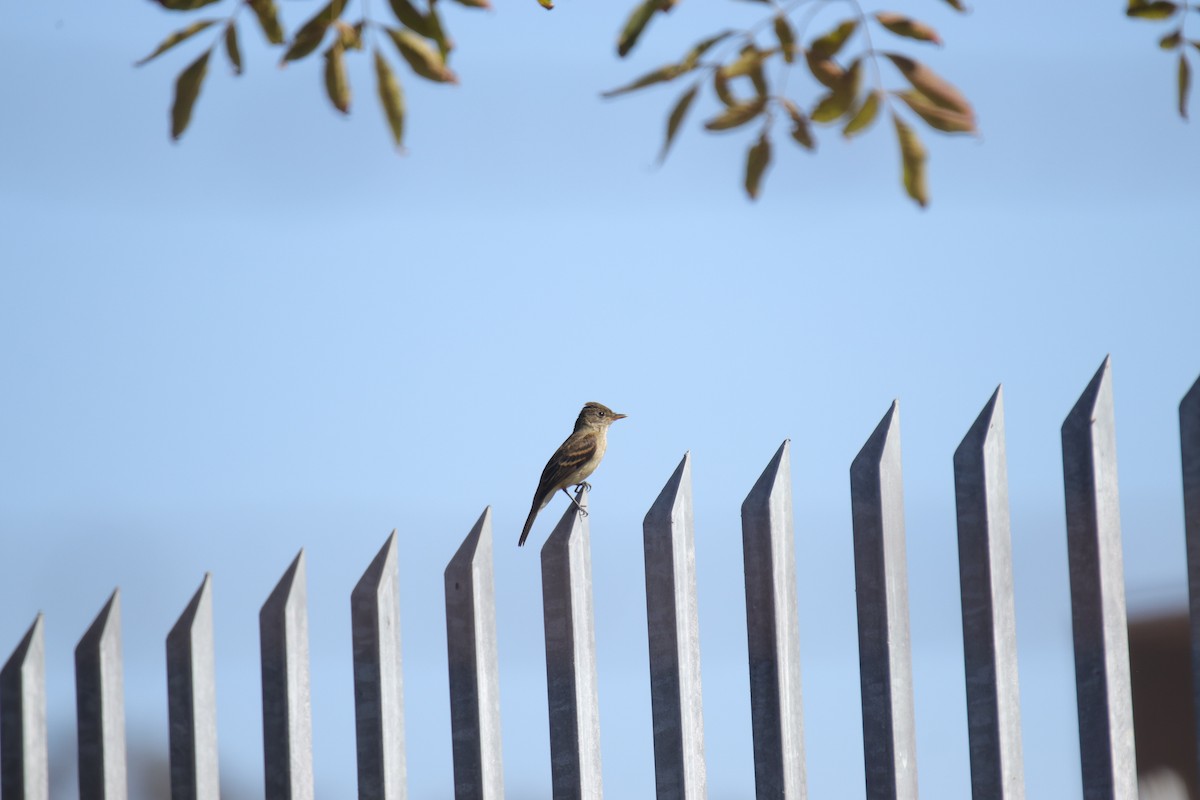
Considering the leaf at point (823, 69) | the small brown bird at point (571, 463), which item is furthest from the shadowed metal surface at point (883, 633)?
the small brown bird at point (571, 463)

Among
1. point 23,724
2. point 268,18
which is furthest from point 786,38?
point 23,724

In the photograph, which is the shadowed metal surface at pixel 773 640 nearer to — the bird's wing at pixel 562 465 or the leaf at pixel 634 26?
the leaf at pixel 634 26

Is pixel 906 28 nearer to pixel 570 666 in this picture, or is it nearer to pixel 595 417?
pixel 570 666

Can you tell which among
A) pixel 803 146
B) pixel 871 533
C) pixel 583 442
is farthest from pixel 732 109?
pixel 583 442

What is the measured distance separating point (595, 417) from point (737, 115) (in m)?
7.26

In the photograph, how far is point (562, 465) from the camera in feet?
29.0

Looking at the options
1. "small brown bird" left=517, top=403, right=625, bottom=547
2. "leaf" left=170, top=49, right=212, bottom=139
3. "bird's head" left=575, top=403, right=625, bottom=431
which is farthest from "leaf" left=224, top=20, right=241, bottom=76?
"bird's head" left=575, top=403, right=625, bottom=431

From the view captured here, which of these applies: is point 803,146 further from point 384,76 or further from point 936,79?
point 384,76

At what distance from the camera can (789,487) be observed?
3689mm

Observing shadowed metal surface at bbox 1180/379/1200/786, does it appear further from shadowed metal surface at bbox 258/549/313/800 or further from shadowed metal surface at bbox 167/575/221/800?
shadowed metal surface at bbox 167/575/221/800

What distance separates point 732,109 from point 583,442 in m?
6.64

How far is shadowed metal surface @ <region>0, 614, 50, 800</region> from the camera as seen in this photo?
4312 mm

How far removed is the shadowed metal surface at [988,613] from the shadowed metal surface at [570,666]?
94cm

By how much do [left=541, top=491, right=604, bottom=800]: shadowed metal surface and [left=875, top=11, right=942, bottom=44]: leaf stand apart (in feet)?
5.64
